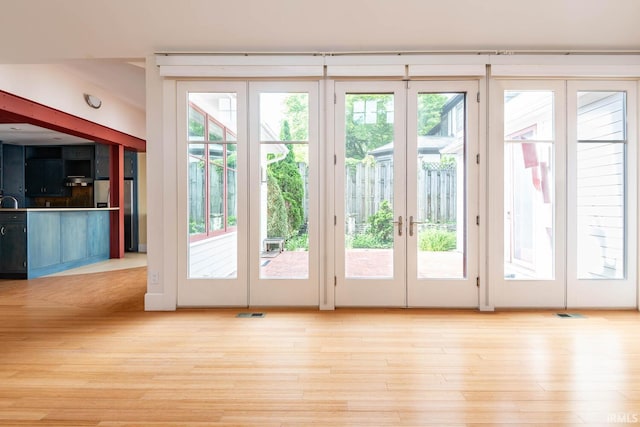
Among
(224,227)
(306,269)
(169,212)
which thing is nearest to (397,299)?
(306,269)

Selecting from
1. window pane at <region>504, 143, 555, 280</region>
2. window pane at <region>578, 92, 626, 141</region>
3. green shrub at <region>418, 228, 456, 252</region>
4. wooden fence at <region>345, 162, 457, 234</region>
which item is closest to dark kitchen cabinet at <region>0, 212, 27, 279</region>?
wooden fence at <region>345, 162, 457, 234</region>

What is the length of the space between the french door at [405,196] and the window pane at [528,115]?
413 millimetres

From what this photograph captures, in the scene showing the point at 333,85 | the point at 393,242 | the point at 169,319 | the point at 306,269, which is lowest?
the point at 169,319

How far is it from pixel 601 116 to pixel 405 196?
7.26 feet

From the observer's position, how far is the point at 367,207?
13.1ft

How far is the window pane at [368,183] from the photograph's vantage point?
13.0 ft

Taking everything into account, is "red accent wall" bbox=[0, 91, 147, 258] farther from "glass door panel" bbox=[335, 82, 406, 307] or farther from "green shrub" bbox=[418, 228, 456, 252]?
"green shrub" bbox=[418, 228, 456, 252]

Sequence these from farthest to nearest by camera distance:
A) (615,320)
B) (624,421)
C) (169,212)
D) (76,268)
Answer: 1. (76,268)
2. (169,212)
3. (615,320)
4. (624,421)

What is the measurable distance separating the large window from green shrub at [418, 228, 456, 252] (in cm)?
202

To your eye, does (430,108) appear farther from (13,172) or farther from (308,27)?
(13,172)

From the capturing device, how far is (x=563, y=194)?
394 cm

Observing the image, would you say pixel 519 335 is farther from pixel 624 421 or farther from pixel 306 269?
pixel 306 269

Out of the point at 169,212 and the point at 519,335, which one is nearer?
the point at 519,335

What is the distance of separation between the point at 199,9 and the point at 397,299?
331cm
